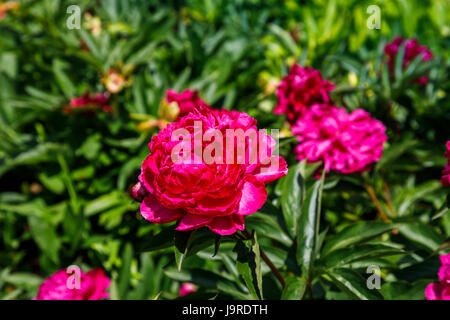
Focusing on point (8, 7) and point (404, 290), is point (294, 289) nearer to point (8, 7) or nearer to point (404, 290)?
point (404, 290)

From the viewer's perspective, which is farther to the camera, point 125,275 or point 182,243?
point 125,275

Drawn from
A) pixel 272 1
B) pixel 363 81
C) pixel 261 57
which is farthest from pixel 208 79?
pixel 272 1

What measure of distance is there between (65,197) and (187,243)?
131cm

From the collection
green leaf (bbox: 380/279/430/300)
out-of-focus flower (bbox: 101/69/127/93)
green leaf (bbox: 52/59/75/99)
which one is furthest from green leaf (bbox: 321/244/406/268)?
green leaf (bbox: 52/59/75/99)

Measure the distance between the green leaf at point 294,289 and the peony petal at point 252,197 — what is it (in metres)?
0.22

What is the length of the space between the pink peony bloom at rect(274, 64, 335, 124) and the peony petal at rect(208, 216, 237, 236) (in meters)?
0.60

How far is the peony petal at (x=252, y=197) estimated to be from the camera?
0.65m

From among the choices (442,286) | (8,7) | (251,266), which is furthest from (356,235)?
(8,7)

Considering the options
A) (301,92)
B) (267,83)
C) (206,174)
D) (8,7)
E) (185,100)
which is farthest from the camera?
(8,7)

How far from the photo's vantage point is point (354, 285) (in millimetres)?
772

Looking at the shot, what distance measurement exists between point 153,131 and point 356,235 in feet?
2.83

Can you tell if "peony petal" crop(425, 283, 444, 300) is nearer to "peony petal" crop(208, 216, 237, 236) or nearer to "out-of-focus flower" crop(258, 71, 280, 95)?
"peony petal" crop(208, 216, 237, 236)

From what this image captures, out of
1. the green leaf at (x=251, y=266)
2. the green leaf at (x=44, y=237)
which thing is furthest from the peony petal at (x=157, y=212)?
the green leaf at (x=44, y=237)
